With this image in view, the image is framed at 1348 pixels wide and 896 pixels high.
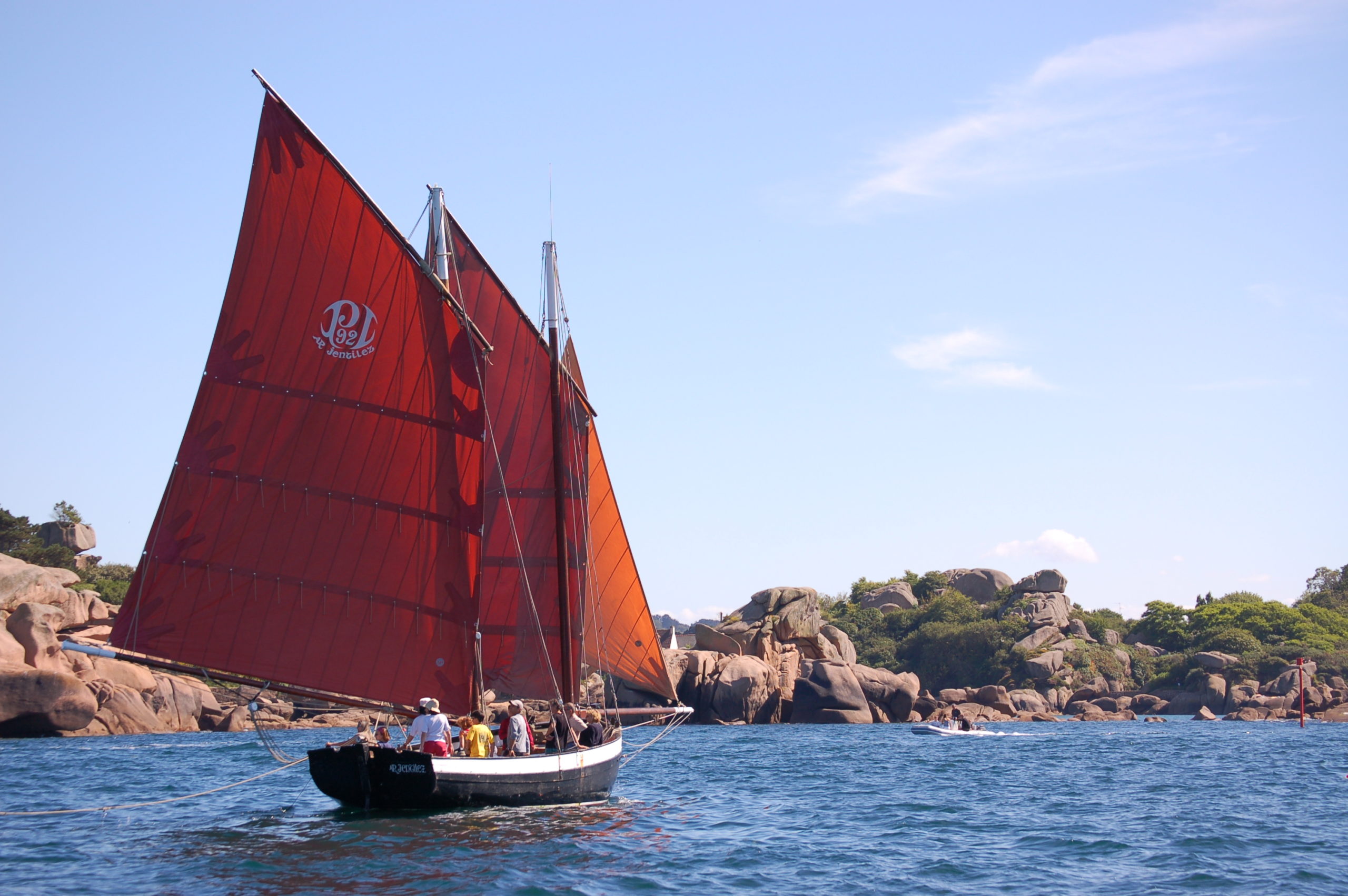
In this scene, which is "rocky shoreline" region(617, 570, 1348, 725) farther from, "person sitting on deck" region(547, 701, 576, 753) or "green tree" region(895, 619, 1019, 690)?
"person sitting on deck" region(547, 701, 576, 753)

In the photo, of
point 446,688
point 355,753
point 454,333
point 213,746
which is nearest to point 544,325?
point 454,333

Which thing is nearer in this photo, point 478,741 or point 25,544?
point 478,741

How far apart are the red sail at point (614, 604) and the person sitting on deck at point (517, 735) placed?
5.01 metres

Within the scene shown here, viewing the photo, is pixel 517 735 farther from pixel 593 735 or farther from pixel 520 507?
pixel 520 507

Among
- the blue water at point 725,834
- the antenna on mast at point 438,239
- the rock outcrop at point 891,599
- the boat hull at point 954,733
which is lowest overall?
the boat hull at point 954,733

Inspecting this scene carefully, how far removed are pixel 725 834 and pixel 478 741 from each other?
224 inches

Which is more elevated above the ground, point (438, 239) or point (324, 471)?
point (438, 239)

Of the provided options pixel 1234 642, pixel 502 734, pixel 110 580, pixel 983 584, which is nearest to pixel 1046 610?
pixel 1234 642

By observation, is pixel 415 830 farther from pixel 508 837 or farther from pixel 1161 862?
pixel 1161 862

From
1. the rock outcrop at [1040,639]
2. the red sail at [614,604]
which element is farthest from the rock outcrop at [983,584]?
the red sail at [614,604]

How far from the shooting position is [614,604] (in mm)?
31312

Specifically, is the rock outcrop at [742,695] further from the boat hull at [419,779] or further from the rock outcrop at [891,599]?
the boat hull at [419,779]

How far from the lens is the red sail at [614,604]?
3083 centimetres

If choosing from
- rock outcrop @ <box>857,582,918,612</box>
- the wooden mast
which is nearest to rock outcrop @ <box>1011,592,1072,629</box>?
rock outcrop @ <box>857,582,918,612</box>
